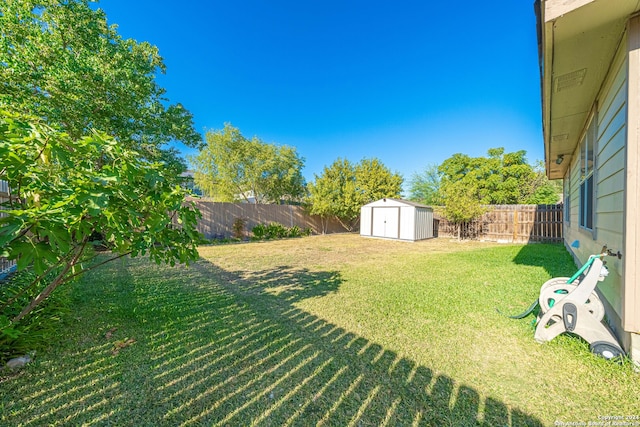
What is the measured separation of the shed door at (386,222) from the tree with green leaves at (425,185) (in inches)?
512

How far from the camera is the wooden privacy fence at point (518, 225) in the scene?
10.3 metres

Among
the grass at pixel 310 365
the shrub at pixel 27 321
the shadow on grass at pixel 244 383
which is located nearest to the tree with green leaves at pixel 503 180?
the grass at pixel 310 365

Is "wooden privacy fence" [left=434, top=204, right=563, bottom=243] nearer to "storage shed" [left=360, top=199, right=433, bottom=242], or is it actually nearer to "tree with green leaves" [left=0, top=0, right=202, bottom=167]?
"storage shed" [left=360, top=199, right=433, bottom=242]

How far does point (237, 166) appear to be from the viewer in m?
16.1

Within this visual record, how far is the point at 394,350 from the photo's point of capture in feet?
7.71

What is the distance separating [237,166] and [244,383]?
15558 millimetres

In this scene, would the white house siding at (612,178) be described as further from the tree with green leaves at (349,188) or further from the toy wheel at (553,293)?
the tree with green leaves at (349,188)

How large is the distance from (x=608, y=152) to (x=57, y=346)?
19.0 ft

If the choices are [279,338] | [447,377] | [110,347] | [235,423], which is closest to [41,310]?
[110,347]

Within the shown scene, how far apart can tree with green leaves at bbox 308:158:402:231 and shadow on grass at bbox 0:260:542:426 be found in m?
11.6

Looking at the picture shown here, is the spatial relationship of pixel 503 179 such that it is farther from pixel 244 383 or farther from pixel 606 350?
pixel 244 383

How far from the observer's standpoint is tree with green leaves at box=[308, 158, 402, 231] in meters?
14.5

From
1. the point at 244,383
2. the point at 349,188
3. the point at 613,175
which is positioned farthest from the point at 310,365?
the point at 349,188

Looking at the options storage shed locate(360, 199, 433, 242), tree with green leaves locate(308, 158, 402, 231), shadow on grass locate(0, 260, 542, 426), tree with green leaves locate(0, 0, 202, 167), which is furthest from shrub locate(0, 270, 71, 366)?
tree with green leaves locate(308, 158, 402, 231)
